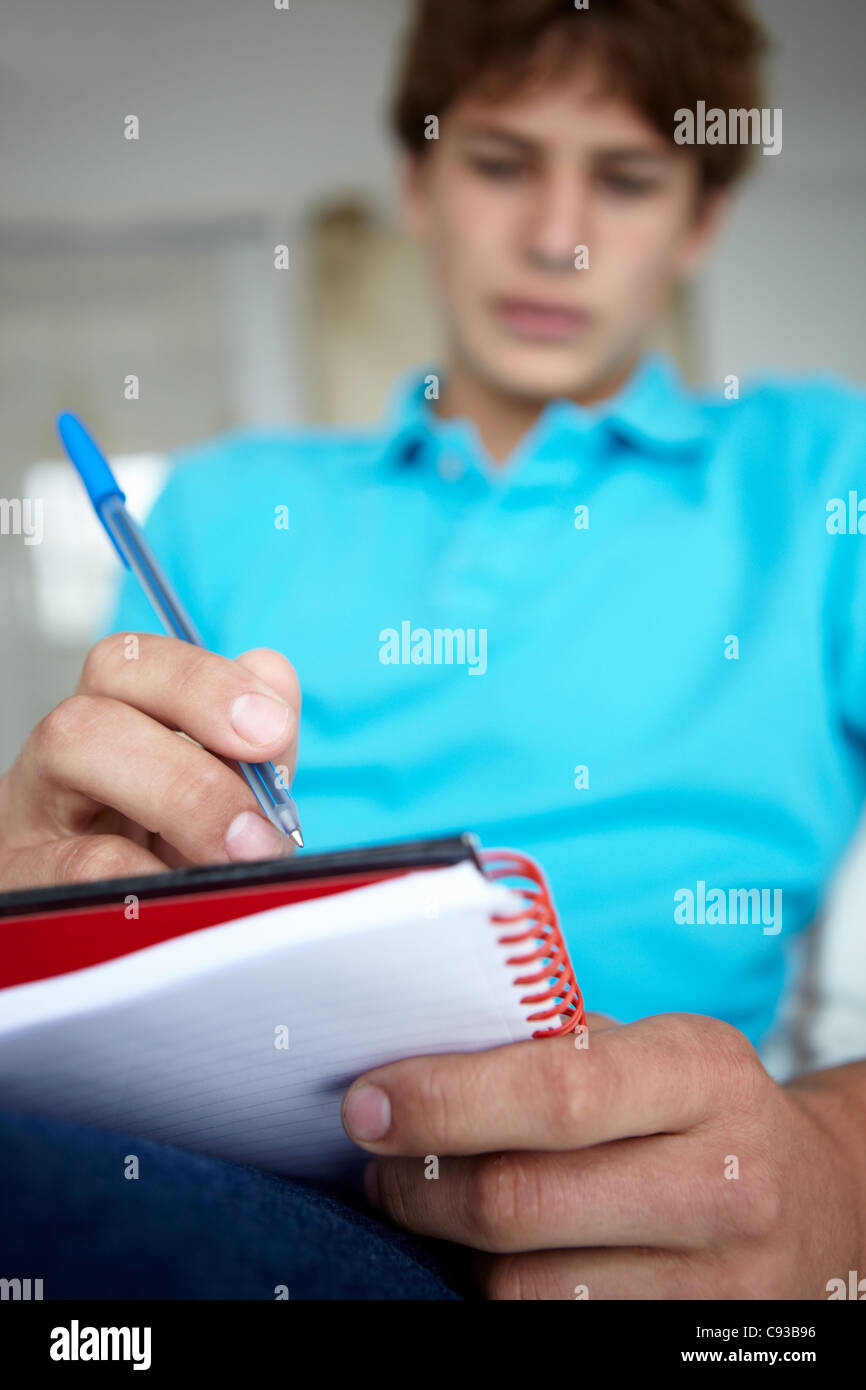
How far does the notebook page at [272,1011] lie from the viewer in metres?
0.26

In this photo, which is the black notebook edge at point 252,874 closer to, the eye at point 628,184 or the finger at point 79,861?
the finger at point 79,861

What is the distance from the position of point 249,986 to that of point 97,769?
0.59 feet

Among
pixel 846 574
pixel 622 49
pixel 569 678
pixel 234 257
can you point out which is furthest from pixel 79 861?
pixel 234 257

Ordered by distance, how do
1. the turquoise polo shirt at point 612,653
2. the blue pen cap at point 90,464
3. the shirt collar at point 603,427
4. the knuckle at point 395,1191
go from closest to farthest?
the knuckle at point 395,1191 → the blue pen cap at point 90,464 → the turquoise polo shirt at point 612,653 → the shirt collar at point 603,427

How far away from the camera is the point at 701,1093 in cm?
Result: 34

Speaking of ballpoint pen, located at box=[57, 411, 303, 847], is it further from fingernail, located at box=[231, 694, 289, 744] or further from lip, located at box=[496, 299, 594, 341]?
lip, located at box=[496, 299, 594, 341]

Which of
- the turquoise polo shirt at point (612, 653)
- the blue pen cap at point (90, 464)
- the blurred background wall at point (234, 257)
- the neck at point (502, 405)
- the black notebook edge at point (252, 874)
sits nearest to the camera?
the black notebook edge at point (252, 874)

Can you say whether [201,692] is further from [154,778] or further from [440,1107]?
[440,1107]

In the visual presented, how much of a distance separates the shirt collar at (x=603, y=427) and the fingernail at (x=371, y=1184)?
1.93 feet

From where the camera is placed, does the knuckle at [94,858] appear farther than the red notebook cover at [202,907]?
Yes

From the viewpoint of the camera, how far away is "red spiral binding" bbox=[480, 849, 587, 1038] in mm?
272

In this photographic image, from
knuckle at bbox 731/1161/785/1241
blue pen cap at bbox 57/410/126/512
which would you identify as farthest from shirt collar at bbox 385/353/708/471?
knuckle at bbox 731/1161/785/1241

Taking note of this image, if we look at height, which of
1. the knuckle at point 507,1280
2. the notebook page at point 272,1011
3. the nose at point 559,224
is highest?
the nose at point 559,224

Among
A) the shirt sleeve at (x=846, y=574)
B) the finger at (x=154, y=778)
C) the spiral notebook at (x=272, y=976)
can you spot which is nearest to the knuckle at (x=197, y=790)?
the finger at (x=154, y=778)
